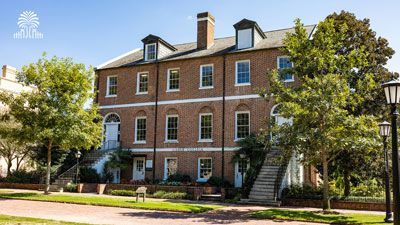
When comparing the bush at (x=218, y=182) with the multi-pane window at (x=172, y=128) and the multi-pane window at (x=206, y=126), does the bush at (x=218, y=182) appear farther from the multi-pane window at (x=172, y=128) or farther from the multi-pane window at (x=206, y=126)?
the multi-pane window at (x=172, y=128)

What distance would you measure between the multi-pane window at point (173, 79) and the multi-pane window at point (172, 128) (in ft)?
7.18

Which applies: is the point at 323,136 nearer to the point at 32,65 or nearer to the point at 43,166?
the point at 32,65

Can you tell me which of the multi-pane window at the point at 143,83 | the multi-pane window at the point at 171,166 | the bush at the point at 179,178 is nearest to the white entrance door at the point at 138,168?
the multi-pane window at the point at 171,166

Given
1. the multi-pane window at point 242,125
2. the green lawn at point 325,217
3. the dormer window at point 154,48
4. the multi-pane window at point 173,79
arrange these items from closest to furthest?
the green lawn at point 325,217 < the multi-pane window at point 242,125 < the multi-pane window at point 173,79 < the dormer window at point 154,48

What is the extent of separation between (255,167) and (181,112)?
7.72m

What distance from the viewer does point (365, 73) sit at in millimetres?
19953

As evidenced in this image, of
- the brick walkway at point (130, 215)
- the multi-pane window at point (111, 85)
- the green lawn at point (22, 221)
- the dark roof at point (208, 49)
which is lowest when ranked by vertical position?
the brick walkway at point (130, 215)

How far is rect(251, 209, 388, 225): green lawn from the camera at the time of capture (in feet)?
42.5

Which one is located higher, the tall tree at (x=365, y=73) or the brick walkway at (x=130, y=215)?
the tall tree at (x=365, y=73)

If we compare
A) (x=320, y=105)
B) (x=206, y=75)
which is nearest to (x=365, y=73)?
Answer: (x=320, y=105)

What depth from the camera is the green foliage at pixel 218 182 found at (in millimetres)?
22953

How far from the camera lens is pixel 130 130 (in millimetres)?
27875

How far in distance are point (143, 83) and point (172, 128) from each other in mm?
4449

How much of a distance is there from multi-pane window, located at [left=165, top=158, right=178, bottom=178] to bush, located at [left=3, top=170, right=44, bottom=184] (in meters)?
9.02
